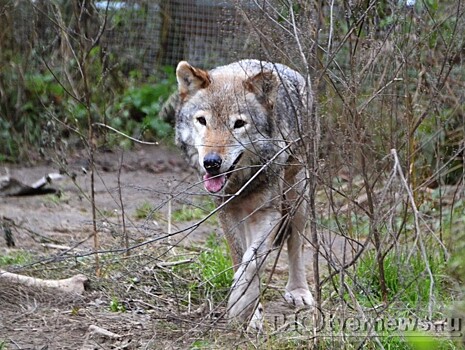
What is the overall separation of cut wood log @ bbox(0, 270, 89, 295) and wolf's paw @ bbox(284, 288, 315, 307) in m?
1.39

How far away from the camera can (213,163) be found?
5395 millimetres

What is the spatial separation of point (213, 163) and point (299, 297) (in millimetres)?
1243

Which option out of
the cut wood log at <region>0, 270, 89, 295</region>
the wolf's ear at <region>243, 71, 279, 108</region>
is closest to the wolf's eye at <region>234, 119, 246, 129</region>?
the wolf's ear at <region>243, 71, 279, 108</region>

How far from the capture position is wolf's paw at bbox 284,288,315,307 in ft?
19.5

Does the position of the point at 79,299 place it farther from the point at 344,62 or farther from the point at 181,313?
the point at 344,62

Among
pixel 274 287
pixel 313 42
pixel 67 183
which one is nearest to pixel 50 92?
pixel 67 183

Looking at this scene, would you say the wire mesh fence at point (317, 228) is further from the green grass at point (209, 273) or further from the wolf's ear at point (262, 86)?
the wolf's ear at point (262, 86)

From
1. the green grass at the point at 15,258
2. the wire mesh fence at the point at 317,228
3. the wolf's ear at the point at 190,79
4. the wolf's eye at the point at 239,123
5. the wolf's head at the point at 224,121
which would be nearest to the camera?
the wire mesh fence at the point at 317,228

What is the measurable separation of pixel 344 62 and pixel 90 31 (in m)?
3.35

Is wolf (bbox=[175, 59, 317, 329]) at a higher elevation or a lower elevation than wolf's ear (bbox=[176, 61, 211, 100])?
lower

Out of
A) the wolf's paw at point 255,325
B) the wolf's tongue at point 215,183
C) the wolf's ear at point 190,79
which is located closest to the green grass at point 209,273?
the wolf's paw at point 255,325

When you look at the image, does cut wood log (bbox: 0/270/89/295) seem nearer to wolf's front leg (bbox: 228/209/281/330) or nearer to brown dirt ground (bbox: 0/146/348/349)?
brown dirt ground (bbox: 0/146/348/349)

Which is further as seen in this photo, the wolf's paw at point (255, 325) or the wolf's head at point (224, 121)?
the wolf's head at point (224, 121)

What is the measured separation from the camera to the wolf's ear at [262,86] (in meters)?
5.37
